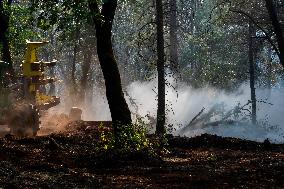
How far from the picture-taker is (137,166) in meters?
8.68

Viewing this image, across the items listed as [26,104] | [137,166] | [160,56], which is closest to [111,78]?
[137,166]

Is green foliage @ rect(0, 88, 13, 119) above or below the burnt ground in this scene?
above

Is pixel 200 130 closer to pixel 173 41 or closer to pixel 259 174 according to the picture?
pixel 173 41

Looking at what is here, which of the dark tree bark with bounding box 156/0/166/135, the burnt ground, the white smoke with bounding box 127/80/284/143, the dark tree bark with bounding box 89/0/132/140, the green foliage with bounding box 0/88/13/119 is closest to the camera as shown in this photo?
the burnt ground

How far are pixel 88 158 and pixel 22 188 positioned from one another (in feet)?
11.1

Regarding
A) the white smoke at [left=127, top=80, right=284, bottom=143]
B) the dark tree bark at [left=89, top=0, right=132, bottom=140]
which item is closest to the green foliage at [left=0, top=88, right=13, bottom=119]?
the dark tree bark at [left=89, top=0, right=132, bottom=140]

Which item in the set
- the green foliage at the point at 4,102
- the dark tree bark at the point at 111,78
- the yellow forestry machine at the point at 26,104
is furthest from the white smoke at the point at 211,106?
the dark tree bark at the point at 111,78

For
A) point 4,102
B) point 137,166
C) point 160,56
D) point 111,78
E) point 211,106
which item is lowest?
point 137,166

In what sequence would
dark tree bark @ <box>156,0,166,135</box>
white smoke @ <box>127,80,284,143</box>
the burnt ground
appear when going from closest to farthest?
the burnt ground, dark tree bark @ <box>156,0,166,135</box>, white smoke @ <box>127,80,284,143</box>

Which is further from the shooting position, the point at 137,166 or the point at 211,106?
the point at 211,106

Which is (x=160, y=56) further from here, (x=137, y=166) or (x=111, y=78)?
(x=137, y=166)

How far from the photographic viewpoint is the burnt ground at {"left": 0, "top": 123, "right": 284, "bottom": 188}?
6.69 metres

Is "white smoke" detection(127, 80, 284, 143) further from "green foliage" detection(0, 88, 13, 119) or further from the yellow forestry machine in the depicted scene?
"green foliage" detection(0, 88, 13, 119)

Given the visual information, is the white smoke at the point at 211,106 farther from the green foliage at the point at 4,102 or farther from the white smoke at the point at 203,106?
the green foliage at the point at 4,102
